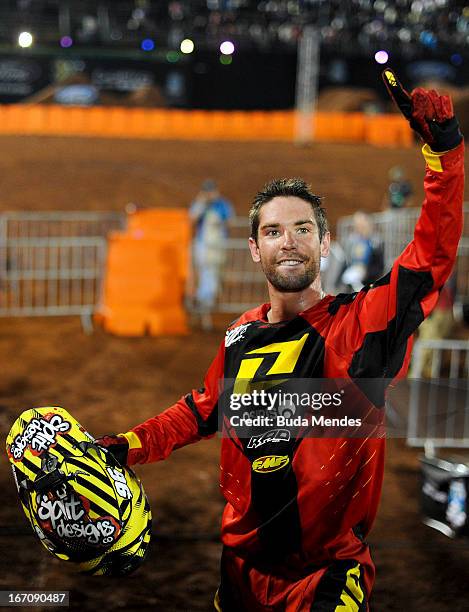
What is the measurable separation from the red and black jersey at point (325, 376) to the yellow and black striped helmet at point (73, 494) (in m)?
0.27

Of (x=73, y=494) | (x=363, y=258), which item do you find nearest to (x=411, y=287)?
(x=73, y=494)

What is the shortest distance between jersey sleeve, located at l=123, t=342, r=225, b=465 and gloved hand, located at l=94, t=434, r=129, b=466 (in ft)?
0.07

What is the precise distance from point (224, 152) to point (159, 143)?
11.0ft

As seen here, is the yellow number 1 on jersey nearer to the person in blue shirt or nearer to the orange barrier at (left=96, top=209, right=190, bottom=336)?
the orange barrier at (left=96, top=209, right=190, bottom=336)

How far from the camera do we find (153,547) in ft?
17.0

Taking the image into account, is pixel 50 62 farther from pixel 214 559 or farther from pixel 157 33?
pixel 214 559

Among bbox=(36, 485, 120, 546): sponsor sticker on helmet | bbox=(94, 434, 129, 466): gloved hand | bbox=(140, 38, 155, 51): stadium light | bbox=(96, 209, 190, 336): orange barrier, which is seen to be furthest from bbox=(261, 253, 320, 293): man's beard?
bbox=(140, 38, 155, 51): stadium light

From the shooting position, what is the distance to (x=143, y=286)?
10898 mm

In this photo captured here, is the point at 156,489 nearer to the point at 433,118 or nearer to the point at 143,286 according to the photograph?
the point at 433,118

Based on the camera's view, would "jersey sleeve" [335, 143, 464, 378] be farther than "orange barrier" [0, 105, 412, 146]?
No

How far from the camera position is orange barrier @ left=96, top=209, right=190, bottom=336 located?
10836 millimetres

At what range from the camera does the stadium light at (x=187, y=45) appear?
39.7 meters

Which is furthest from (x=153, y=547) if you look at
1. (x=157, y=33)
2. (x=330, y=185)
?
(x=157, y=33)

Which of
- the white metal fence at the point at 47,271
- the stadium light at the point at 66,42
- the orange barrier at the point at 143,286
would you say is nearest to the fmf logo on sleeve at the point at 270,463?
the orange barrier at the point at 143,286
